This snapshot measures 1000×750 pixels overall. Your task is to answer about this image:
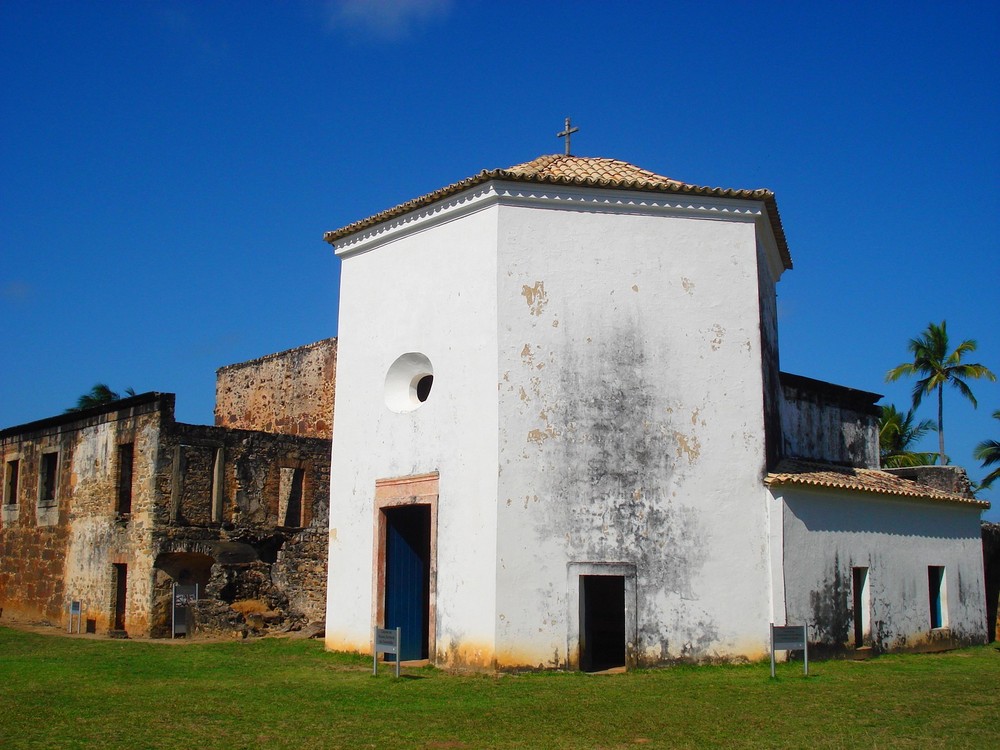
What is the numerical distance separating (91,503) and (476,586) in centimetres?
1269

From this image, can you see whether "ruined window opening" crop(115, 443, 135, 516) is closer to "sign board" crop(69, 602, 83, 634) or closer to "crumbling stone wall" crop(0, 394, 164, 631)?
"crumbling stone wall" crop(0, 394, 164, 631)

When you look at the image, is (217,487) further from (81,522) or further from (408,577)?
(408,577)

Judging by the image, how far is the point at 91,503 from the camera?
23.0 meters

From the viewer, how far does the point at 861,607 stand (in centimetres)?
1689

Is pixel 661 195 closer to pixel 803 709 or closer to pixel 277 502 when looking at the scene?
pixel 803 709

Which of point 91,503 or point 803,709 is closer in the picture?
point 803,709

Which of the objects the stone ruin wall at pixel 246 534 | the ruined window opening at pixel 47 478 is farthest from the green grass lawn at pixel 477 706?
the ruined window opening at pixel 47 478

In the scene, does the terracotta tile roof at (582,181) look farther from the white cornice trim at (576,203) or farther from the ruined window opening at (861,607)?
the ruined window opening at (861,607)

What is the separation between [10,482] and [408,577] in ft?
53.3

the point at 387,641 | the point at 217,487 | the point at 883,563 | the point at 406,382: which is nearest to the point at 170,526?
the point at 217,487

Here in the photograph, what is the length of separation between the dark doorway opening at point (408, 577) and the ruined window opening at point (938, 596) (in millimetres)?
9901

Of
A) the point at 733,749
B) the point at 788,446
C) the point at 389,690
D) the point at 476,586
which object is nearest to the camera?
the point at 733,749

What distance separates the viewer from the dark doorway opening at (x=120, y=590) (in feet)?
71.1

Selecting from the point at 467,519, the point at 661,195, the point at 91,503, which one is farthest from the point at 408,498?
the point at 91,503
